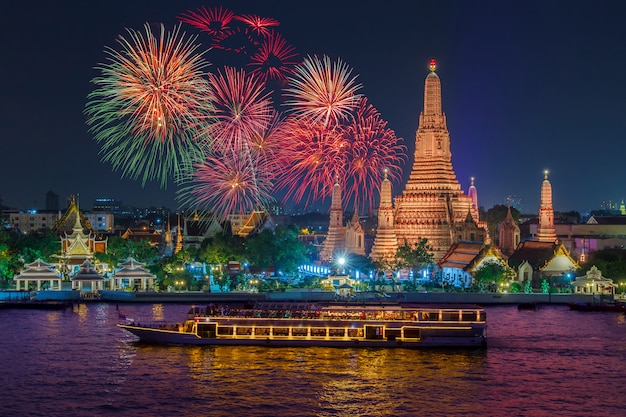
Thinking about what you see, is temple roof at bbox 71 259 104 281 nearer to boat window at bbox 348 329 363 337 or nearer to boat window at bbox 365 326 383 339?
boat window at bbox 348 329 363 337

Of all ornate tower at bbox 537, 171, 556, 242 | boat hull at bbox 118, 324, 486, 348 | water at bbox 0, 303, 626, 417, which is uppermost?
ornate tower at bbox 537, 171, 556, 242

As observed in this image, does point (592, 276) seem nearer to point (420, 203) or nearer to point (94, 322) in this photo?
point (420, 203)

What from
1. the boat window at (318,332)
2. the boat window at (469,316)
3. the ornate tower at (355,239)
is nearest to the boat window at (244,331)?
the boat window at (318,332)

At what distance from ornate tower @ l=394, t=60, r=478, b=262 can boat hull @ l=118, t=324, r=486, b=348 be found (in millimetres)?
30901

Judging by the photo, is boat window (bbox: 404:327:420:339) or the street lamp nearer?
boat window (bbox: 404:327:420:339)

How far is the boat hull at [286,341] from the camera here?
48.7 meters

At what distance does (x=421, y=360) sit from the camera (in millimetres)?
45031

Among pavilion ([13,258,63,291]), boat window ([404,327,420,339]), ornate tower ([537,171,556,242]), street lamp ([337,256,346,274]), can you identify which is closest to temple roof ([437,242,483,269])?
street lamp ([337,256,346,274])

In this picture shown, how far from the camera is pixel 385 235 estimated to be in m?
80.2

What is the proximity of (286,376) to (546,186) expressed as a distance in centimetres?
4752

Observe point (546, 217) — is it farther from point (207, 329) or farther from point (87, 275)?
point (207, 329)

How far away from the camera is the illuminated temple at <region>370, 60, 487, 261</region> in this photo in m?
79.6

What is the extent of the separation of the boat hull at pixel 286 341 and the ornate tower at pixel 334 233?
125 ft

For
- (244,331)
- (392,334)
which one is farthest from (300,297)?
(392,334)
